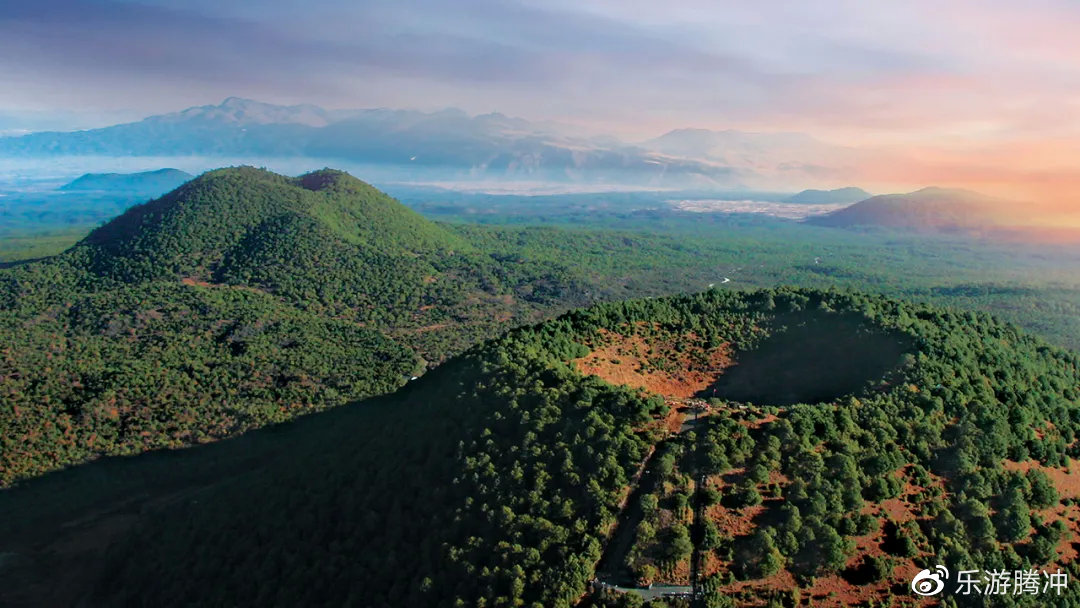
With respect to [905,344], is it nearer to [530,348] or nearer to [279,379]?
[530,348]

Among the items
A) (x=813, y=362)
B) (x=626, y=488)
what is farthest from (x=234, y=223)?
(x=626, y=488)

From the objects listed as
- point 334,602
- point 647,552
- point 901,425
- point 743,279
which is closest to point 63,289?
point 334,602

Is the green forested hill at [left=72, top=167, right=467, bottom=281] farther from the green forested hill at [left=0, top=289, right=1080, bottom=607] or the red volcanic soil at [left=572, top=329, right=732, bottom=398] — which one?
the red volcanic soil at [left=572, top=329, right=732, bottom=398]

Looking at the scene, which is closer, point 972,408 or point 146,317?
point 972,408

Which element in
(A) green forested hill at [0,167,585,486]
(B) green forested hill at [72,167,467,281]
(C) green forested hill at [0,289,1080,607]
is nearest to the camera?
(C) green forested hill at [0,289,1080,607]

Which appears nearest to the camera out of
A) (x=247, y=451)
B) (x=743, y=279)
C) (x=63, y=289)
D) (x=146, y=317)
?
(x=247, y=451)

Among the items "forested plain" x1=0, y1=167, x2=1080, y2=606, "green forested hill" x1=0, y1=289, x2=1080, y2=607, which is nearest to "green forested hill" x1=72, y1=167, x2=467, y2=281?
"forested plain" x1=0, y1=167, x2=1080, y2=606
